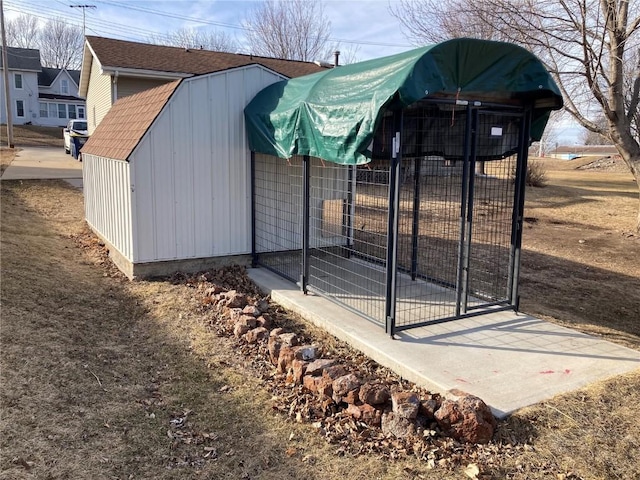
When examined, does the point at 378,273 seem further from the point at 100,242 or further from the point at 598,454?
the point at 100,242

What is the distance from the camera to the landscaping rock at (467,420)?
322 cm

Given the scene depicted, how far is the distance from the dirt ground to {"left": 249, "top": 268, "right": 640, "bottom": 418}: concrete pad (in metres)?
0.22

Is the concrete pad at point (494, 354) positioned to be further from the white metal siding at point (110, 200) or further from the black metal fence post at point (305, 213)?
the white metal siding at point (110, 200)

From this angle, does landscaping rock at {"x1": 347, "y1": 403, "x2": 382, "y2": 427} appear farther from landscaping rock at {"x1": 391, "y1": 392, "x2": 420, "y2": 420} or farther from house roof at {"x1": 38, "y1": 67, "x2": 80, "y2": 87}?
house roof at {"x1": 38, "y1": 67, "x2": 80, "y2": 87}

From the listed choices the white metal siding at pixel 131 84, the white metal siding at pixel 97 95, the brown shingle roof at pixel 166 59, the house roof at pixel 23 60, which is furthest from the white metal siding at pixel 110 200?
the house roof at pixel 23 60

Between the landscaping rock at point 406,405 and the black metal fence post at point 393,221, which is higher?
the black metal fence post at point 393,221

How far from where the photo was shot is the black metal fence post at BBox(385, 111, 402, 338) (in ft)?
14.1

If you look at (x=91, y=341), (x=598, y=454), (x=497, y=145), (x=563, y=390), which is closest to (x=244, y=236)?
(x=91, y=341)

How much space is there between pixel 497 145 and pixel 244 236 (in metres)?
3.60

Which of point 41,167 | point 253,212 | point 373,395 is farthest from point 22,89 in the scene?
point 373,395

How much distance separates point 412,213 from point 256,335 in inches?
126

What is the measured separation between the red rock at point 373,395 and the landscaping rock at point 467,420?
37 centimetres

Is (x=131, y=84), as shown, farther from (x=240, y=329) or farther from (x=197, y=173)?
(x=240, y=329)

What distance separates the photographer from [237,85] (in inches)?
275
